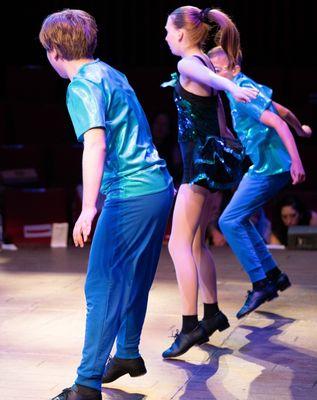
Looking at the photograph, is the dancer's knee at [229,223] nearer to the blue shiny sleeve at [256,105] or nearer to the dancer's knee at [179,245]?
the blue shiny sleeve at [256,105]

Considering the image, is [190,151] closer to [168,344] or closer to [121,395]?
[168,344]

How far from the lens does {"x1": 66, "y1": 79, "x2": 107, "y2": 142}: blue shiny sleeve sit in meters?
2.87

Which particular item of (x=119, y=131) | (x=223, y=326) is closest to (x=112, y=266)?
(x=119, y=131)

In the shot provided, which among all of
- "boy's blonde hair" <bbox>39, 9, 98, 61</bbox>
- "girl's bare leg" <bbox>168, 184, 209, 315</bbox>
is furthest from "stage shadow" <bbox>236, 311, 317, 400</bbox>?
"boy's blonde hair" <bbox>39, 9, 98, 61</bbox>

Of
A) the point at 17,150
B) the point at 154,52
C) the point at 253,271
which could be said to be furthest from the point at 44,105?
the point at 253,271

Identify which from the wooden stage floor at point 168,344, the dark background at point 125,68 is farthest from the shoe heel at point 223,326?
the dark background at point 125,68

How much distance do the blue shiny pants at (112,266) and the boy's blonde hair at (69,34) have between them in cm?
52

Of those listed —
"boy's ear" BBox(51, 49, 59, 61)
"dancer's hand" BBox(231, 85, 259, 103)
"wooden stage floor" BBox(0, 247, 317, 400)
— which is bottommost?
"wooden stage floor" BBox(0, 247, 317, 400)

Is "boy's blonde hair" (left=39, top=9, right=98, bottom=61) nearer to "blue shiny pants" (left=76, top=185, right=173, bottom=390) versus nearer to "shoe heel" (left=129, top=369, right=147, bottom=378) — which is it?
"blue shiny pants" (left=76, top=185, right=173, bottom=390)

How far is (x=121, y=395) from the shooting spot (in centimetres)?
329

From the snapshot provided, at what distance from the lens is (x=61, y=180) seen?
26.2 feet

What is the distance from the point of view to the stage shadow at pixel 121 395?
326 cm

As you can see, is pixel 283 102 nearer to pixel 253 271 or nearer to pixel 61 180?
pixel 61 180

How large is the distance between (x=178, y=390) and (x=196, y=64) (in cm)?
130
